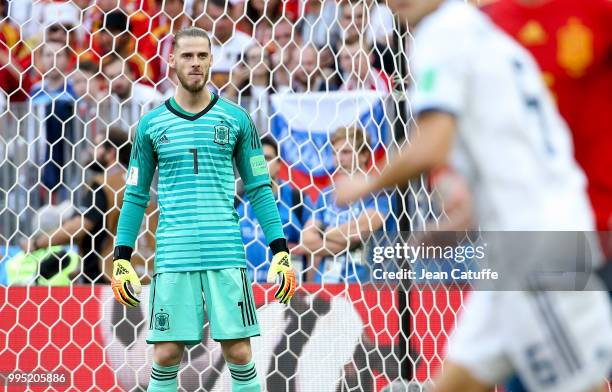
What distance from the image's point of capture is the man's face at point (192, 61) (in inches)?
176

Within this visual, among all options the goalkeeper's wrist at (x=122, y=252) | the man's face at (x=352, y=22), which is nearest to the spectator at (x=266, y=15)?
the man's face at (x=352, y=22)

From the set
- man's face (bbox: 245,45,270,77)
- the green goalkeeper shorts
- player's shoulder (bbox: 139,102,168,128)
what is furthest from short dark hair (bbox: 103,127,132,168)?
the green goalkeeper shorts

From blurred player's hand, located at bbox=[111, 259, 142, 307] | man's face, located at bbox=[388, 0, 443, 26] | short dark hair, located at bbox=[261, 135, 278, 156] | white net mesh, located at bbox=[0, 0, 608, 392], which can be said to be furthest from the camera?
short dark hair, located at bbox=[261, 135, 278, 156]

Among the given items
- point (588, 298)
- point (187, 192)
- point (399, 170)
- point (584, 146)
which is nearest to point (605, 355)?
point (588, 298)

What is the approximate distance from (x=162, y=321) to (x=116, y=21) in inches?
89.2

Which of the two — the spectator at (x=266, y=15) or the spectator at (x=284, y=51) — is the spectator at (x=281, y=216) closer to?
the spectator at (x=284, y=51)

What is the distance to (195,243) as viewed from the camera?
449 centimetres

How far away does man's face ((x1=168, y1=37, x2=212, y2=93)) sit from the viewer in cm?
447

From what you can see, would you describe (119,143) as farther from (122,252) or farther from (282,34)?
(122,252)

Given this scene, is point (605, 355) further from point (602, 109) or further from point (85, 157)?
point (85, 157)

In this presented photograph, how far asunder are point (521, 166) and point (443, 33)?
0.35 metres

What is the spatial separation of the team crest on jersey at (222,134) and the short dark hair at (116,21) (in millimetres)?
1754

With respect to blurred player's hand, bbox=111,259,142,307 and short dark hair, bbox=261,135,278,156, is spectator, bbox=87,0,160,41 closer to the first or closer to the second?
short dark hair, bbox=261,135,278,156

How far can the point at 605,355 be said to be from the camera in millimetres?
2359
